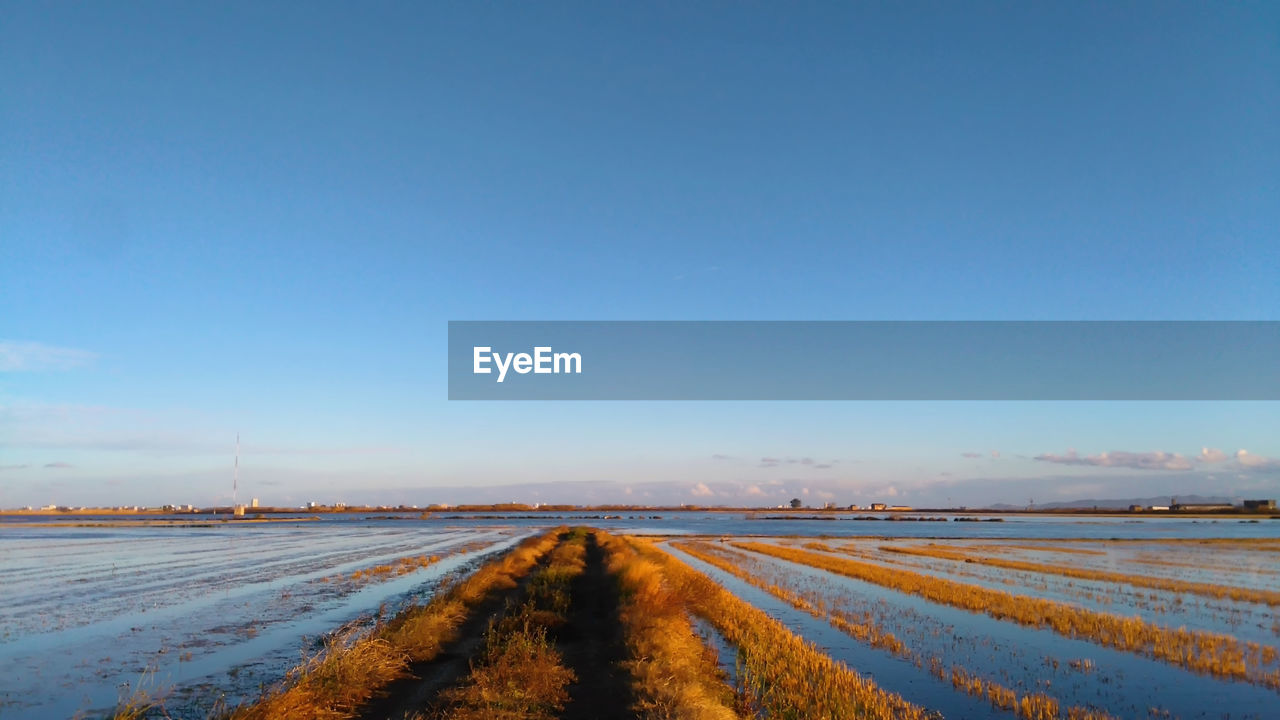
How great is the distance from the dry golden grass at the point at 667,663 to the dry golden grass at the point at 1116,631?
9.66 meters

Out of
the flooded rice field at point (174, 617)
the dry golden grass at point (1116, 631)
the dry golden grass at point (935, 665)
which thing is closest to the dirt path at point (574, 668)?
the flooded rice field at point (174, 617)

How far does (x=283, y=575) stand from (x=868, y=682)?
28368 millimetres

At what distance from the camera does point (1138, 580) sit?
1310 inches

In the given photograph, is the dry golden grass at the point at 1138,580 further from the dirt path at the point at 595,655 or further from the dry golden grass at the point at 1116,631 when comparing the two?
the dirt path at the point at 595,655


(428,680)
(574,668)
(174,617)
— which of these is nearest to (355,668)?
(428,680)

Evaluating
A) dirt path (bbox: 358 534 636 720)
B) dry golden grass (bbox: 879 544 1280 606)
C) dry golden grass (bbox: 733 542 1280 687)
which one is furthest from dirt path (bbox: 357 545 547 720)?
dry golden grass (bbox: 879 544 1280 606)

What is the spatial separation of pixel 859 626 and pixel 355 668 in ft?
43.2

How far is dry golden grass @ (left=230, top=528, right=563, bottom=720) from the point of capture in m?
10.8

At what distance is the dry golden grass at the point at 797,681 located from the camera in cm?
1186

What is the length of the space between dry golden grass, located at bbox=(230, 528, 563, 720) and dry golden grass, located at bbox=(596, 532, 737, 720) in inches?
166

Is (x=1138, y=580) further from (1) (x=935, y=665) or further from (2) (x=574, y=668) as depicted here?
(2) (x=574, y=668)

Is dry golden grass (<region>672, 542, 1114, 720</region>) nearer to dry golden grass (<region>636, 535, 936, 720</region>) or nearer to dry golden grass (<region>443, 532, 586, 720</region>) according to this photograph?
dry golden grass (<region>636, 535, 936, 720</region>)

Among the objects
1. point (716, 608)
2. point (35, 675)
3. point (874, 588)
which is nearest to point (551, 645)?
point (716, 608)

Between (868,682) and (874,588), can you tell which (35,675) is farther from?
(874,588)
